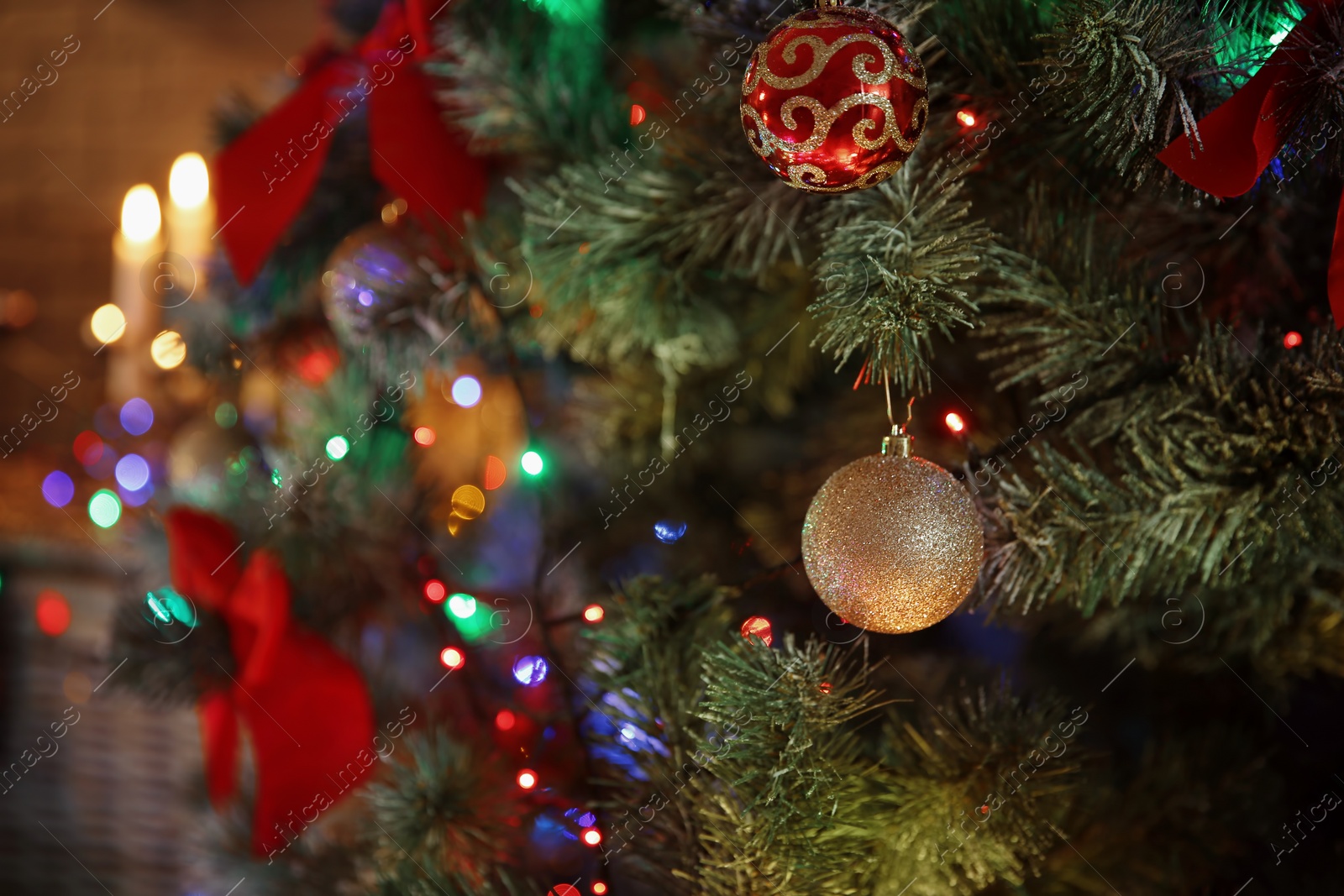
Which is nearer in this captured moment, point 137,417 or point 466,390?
point 466,390

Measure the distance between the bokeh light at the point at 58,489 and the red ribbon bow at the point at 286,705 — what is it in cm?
36

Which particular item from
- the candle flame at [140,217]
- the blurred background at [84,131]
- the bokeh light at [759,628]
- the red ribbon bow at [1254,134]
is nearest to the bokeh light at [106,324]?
the blurred background at [84,131]

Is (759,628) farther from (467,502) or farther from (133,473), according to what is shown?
(133,473)

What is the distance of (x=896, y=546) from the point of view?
14.8 inches

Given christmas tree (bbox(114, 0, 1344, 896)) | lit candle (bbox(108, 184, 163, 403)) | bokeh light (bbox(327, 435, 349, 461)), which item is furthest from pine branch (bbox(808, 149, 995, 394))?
lit candle (bbox(108, 184, 163, 403))

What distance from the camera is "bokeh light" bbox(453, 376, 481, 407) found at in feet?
2.15

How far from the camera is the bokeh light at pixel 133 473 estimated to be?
0.89m

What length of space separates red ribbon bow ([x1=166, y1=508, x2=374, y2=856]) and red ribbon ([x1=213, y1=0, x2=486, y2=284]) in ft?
0.72

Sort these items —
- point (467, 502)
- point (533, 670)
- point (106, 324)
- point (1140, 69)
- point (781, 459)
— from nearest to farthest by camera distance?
point (1140, 69)
point (533, 670)
point (467, 502)
point (781, 459)
point (106, 324)

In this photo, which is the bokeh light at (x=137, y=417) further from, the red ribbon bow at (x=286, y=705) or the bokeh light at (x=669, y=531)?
the bokeh light at (x=669, y=531)

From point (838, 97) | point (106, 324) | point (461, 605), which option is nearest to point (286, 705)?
point (461, 605)

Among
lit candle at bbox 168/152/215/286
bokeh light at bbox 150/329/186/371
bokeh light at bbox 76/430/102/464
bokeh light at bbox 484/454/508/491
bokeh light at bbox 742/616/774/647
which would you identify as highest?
lit candle at bbox 168/152/215/286

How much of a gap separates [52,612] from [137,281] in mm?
333

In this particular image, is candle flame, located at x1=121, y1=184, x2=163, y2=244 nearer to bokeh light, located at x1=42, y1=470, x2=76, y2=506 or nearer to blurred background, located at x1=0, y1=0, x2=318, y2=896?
bokeh light, located at x1=42, y1=470, x2=76, y2=506
